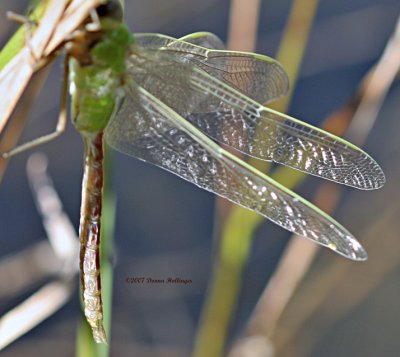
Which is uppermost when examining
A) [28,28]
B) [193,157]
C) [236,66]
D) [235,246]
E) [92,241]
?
[28,28]

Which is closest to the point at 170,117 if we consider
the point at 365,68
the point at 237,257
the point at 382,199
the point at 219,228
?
the point at 237,257

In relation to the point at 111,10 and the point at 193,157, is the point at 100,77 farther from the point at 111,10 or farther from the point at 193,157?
the point at 193,157

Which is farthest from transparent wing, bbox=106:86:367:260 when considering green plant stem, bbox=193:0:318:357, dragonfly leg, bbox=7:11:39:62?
green plant stem, bbox=193:0:318:357

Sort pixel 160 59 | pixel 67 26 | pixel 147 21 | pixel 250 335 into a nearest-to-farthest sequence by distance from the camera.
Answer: pixel 67 26 → pixel 160 59 → pixel 250 335 → pixel 147 21

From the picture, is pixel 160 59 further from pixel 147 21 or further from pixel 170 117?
pixel 147 21

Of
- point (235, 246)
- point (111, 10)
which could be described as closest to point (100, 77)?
point (111, 10)

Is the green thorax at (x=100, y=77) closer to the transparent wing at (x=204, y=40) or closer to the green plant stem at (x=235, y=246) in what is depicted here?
the transparent wing at (x=204, y=40)

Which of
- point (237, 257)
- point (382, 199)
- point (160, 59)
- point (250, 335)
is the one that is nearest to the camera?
point (160, 59)
